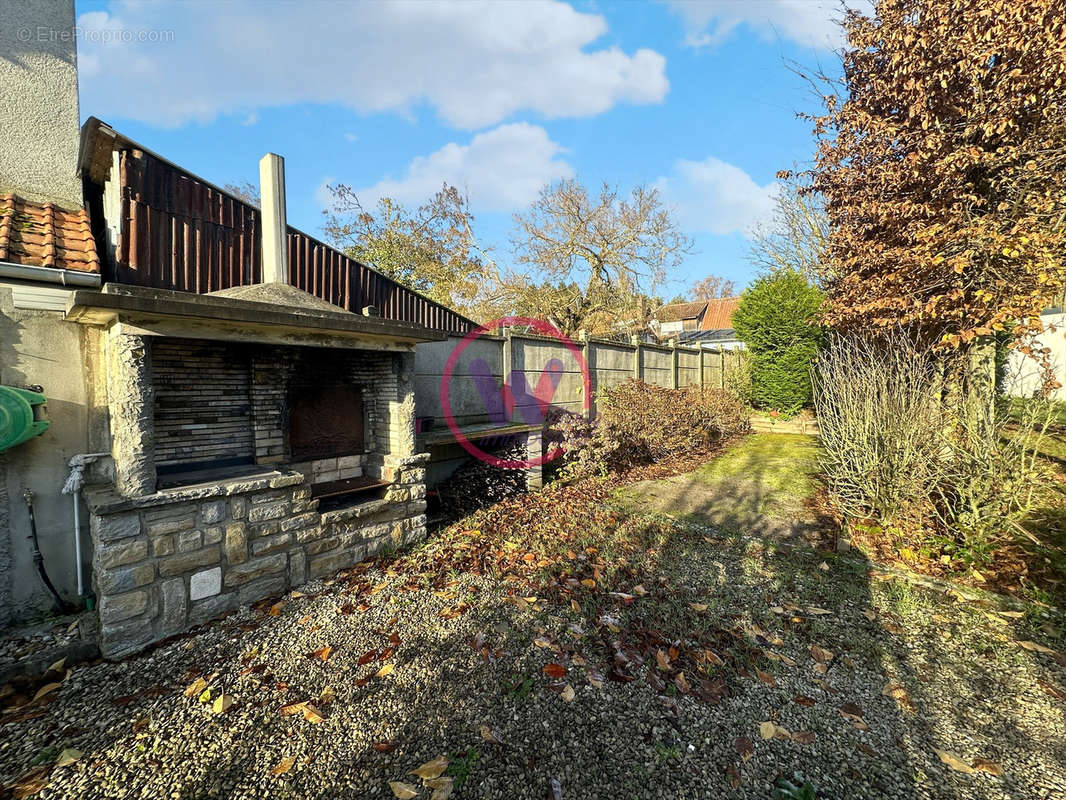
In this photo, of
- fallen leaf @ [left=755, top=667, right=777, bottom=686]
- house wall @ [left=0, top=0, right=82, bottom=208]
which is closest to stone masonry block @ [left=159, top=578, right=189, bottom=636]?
house wall @ [left=0, top=0, right=82, bottom=208]

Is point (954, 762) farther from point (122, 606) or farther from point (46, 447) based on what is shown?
point (46, 447)

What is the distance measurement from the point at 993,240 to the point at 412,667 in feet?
20.4

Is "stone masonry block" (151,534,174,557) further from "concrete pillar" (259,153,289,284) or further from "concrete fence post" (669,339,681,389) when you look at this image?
"concrete fence post" (669,339,681,389)

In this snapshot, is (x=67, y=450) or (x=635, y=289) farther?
(x=635, y=289)

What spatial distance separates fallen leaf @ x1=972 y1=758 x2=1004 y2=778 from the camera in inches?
77.4

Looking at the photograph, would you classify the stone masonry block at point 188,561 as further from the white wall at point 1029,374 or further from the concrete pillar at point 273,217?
the white wall at point 1029,374

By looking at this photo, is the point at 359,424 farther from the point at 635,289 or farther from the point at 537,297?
the point at 635,289

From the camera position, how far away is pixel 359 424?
4.93 metres

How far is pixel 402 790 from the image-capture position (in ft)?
6.34

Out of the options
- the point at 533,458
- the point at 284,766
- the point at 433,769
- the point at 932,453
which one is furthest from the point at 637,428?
the point at 284,766

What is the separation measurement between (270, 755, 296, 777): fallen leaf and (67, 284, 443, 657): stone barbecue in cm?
170

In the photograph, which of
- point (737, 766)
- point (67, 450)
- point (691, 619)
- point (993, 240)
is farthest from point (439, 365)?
point (993, 240)

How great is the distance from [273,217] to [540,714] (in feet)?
17.1

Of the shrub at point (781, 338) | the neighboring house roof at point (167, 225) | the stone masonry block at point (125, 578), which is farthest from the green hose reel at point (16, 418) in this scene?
the shrub at point (781, 338)
